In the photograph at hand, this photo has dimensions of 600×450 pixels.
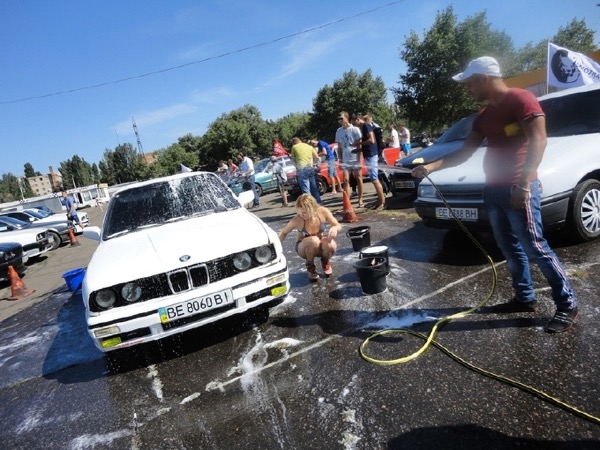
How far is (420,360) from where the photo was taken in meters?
2.65

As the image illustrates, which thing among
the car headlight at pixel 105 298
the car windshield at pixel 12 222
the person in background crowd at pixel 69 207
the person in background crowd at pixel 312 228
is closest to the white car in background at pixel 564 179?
the person in background crowd at pixel 312 228

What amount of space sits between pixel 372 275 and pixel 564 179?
2321mm

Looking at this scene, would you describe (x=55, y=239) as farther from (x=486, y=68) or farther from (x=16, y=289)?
(x=486, y=68)

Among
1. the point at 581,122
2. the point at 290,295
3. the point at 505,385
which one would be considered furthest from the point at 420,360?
the point at 581,122

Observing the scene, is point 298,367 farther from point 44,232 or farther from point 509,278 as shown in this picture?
point 44,232

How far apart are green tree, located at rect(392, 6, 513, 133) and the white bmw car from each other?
93.8ft

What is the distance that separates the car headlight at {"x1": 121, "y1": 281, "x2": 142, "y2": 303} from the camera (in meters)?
2.99

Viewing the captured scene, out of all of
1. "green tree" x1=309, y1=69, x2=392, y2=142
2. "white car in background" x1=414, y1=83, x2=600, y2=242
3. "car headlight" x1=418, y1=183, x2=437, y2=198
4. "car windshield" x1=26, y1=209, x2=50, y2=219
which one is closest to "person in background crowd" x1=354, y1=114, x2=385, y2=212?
"car headlight" x1=418, y1=183, x2=437, y2=198

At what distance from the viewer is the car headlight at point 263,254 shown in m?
3.34

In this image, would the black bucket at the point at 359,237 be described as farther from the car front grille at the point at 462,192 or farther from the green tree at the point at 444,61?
the green tree at the point at 444,61

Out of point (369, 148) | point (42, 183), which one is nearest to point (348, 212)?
point (369, 148)

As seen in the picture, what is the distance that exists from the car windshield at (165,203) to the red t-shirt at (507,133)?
2730mm

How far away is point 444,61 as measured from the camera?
28.0 metres

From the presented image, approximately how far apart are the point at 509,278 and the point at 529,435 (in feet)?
6.99
